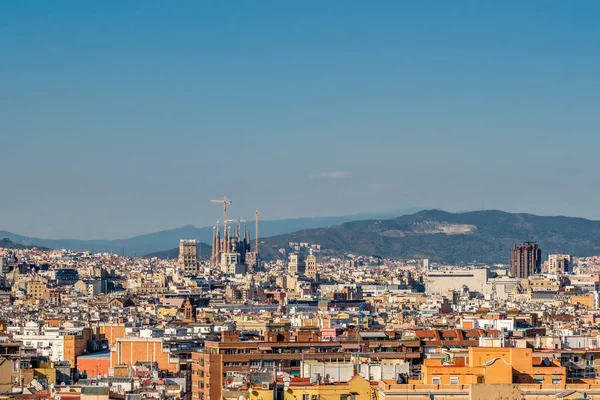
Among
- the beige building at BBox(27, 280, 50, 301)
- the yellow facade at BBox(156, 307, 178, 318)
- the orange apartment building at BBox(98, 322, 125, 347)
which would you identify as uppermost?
the beige building at BBox(27, 280, 50, 301)

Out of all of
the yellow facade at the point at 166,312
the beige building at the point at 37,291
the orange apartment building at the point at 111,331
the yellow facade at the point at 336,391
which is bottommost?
the yellow facade at the point at 336,391

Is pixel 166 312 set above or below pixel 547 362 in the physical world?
above

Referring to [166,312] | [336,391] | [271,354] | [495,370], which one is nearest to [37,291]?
[166,312]

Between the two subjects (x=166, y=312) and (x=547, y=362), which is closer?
(x=547, y=362)

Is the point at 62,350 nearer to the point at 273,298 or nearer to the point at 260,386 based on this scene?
the point at 260,386

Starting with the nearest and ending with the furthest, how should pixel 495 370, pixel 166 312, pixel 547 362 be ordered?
1. pixel 495 370
2. pixel 547 362
3. pixel 166 312

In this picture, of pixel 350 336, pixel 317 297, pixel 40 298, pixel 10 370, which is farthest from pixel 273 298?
pixel 10 370

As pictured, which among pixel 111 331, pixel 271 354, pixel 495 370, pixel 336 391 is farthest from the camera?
pixel 111 331

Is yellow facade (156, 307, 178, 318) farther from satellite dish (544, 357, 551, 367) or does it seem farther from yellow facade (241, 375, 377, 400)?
yellow facade (241, 375, 377, 400)

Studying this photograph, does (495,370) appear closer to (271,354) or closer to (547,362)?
(547,362)

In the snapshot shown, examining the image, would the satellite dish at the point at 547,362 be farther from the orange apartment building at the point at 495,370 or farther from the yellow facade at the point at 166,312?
the yellow facade at the point at 166,312

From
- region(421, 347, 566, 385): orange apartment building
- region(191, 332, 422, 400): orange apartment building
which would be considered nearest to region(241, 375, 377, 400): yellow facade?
region(421, 347, 566, 385): orange apartment building

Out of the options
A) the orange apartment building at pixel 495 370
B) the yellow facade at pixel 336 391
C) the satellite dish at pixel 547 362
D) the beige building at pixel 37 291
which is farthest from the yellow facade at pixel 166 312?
the orange apartment building at pixel 495 370

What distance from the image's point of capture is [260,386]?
4322 cm
